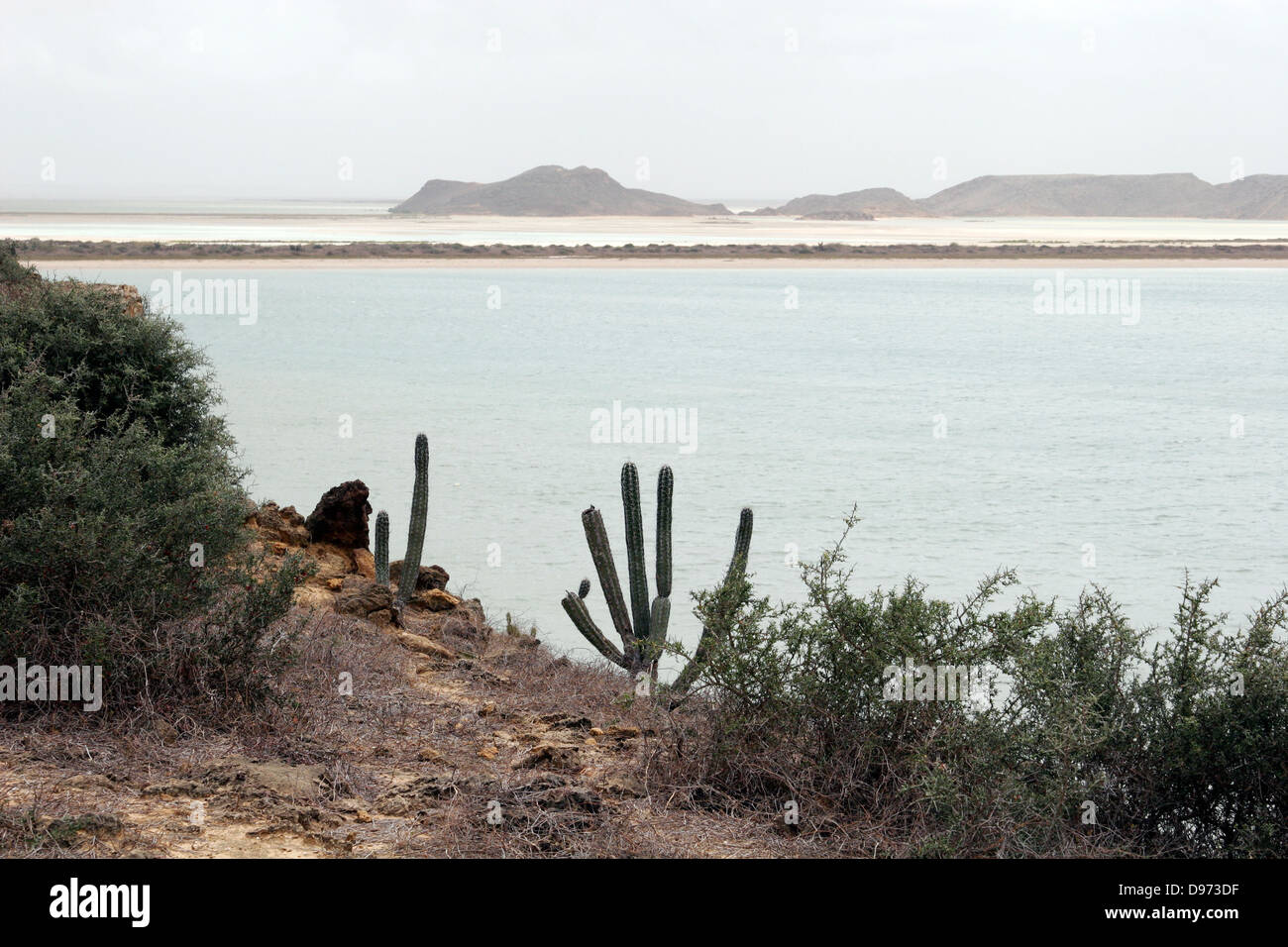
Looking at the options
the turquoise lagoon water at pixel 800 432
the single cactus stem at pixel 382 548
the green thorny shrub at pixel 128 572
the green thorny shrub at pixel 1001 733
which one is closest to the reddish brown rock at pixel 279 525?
the single cactus stem at pixel 382 548

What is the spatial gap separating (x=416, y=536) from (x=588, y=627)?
80.9 inches

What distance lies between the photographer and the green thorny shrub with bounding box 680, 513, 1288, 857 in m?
5.64

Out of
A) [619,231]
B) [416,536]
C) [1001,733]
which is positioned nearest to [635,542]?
[416,536]

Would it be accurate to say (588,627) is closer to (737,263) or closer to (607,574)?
(607,574)

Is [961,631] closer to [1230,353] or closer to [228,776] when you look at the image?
[228,776]

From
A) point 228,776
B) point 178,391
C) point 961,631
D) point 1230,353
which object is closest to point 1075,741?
point 961,631

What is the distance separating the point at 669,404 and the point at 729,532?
1337cm

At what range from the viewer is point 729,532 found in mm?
17797

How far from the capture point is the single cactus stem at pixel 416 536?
12.1m

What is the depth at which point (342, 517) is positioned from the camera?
13.0 metres

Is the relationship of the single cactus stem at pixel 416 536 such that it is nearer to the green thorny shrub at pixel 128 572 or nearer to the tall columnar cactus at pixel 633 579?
the tall columnar cactus at pixel 633 579

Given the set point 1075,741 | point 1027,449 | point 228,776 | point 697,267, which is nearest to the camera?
point 1075,741

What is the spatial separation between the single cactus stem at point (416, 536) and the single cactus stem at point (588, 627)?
5.21ft

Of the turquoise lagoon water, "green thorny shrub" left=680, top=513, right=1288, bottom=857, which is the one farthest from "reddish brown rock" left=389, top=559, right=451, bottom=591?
"green thorny shrub" left=680, top=513, right=1288, bottom=857
